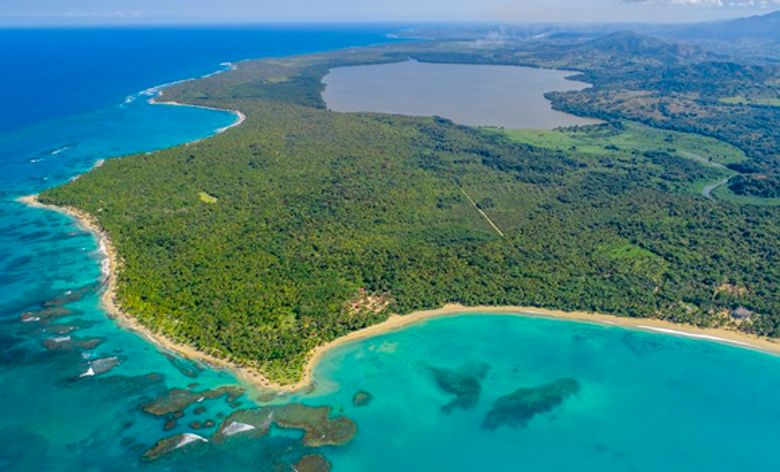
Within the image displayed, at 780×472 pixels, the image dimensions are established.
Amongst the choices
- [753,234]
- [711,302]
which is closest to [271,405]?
[711,302]

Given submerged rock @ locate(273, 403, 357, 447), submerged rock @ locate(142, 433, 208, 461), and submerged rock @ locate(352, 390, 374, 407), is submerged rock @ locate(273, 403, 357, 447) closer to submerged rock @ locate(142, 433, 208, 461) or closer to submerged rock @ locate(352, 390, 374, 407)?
submerged rock @ locate(352, 390, 374, 407)

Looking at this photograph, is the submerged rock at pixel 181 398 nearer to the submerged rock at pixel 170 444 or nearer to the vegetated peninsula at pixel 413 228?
the submerged rock at pixel 170 444

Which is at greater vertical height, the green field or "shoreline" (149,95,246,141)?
"shoreline" (149,95,246,141)

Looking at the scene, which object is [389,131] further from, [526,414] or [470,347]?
[526,414]

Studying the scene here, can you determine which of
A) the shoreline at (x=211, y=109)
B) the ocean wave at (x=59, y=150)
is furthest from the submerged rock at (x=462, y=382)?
the ocean wave at (x=59, y=150)

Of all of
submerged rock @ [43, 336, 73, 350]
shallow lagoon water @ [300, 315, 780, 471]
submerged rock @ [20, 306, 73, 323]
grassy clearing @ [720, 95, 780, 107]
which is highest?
A: grassy clearing @ [720, 95, 780, 107]

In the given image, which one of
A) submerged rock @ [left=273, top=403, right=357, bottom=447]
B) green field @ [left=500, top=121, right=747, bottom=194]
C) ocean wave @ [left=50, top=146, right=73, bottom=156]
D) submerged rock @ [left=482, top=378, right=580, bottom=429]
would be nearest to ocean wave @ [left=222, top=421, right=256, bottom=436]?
submerged rock @ [left=273, top=403, right=357, bottom=447]
